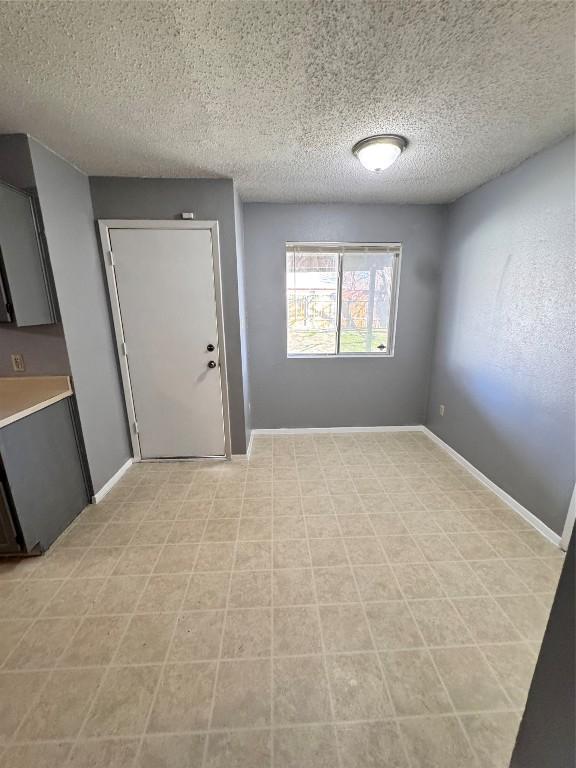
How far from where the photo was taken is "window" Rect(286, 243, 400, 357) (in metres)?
3.08

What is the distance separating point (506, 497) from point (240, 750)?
2.26 m

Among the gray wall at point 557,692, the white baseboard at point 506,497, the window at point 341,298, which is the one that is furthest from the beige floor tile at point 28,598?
the white baseboard at point 506,497

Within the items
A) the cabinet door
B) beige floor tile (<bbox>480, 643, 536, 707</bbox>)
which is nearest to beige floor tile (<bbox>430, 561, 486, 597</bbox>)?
beige floor tile (<bbox>480, 643, 536, 707</bbox>)

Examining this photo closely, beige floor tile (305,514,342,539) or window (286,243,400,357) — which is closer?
beige floor tile (305,514,342,539)

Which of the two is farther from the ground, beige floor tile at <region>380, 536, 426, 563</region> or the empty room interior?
the empty room interior

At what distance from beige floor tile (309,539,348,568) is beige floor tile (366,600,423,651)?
0.30 m

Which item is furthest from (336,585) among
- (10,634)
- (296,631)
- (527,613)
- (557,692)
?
(10,634)

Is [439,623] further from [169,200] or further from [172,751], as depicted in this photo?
[169,200]

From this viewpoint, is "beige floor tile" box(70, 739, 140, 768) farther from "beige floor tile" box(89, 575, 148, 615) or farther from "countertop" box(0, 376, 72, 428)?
"countertop" box(0, 376, 72, 428)

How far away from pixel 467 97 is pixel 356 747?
8.94 ft

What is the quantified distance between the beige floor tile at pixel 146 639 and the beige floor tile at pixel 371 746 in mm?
778

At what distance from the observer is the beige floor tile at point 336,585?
151 cm

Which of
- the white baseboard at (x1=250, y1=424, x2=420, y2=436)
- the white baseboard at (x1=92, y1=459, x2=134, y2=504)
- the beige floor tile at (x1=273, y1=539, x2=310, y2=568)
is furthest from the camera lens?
the white baseboard at (x1=250, y1=424, x2=420, y2=436)

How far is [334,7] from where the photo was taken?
3.24 ft
